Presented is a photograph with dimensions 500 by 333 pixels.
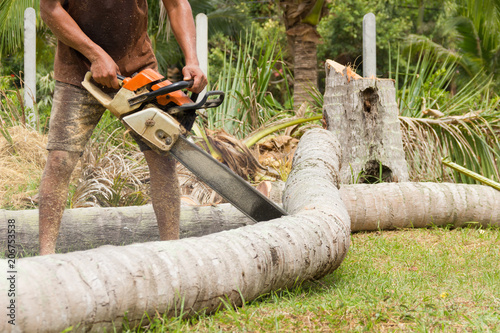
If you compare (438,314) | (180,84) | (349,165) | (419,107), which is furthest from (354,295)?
(419,107)

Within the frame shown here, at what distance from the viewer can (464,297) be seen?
224 cm

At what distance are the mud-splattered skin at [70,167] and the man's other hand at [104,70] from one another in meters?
0.26

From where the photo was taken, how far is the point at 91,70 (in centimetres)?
256

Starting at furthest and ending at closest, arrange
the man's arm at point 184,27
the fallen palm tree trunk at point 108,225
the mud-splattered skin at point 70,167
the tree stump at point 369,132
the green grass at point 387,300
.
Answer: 1. the tree stump at point 369,132
2. the fallen palm tree trunk at point 108,225
3. the man's arm at point 184,27
4. the mud-splattered skin at point 70,167
5. the green grass at point 387,300

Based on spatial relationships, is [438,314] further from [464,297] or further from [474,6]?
[474,6]

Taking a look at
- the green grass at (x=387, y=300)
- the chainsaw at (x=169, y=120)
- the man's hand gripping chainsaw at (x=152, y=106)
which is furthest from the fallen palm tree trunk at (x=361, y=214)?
the man's hand gripping chainsaw at (x=152, y=106)

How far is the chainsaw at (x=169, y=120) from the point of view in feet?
8.14

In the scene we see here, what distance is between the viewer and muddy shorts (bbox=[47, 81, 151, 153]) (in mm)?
2697

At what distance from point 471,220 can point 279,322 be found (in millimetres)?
2898

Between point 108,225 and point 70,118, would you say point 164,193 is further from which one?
point 108,225

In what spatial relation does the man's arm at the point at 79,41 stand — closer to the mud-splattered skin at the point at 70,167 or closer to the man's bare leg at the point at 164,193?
the mud-splattered skin at the point at 70,167

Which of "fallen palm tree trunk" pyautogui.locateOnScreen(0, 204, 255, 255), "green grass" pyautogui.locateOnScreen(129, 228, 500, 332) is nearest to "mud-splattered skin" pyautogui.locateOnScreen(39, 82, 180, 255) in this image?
"fallen palm tree trunk" pyautogui.locateOnScreen(0, 204, 255, 255)

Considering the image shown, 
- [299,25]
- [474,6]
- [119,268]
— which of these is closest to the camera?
[119,268]

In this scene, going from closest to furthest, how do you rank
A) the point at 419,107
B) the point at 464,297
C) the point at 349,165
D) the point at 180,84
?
the point at 464,297, the point at 180,84, the point at 349,165, the point at 419,107
